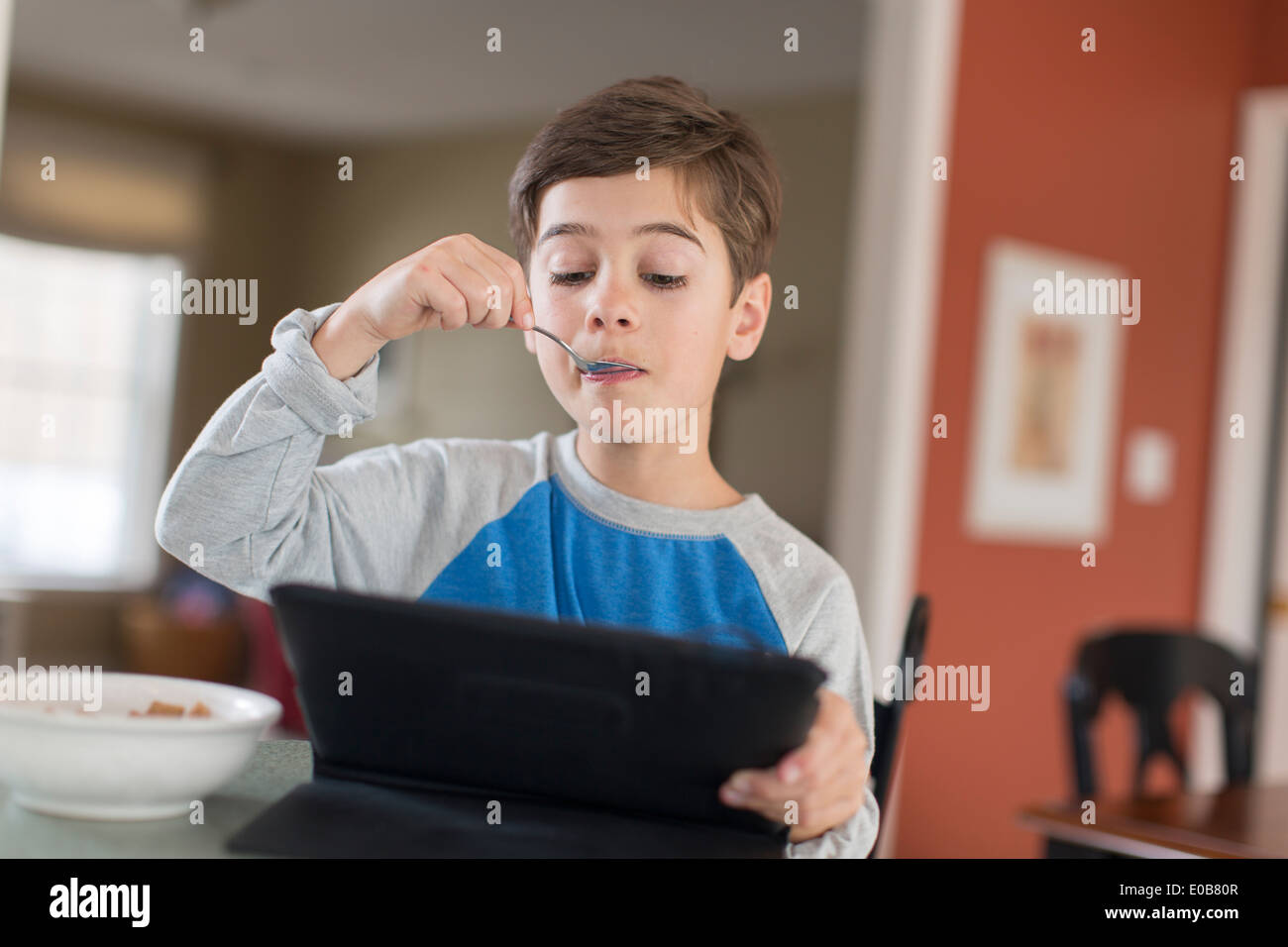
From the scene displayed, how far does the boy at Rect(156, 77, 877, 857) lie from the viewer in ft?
2.09

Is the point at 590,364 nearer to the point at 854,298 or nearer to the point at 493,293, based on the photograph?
the point at 493,293

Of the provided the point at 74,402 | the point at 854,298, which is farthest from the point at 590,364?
the point at 854,298

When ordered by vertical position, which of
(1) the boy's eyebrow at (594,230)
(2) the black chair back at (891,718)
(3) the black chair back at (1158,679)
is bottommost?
(3) the black chair back at (1158,679)

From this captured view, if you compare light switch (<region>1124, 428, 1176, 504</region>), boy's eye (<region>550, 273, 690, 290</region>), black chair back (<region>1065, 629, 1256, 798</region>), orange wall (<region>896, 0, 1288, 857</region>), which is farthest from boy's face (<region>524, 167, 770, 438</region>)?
light switch (<region>1124, 428, 1176, 504</region>)

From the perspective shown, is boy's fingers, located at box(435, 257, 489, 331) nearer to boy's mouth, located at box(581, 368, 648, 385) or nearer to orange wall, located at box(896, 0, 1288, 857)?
boy's mouth, located at box(581, 368, 648, 385)

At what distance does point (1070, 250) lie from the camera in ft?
8.21

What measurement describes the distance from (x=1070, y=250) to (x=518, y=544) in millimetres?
2052

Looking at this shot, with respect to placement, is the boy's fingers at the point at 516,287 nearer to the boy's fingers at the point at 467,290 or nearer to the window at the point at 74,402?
the boy's fingers at the point at 467,290

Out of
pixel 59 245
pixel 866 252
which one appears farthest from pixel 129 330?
pixel 866 252

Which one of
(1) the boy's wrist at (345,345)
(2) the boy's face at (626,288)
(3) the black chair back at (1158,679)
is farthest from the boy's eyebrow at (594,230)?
(3) the black chair back at (1158,679)

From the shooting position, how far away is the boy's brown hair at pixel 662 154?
685 millimetres

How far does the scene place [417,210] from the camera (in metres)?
0.69

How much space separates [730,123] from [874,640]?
5.48 ft

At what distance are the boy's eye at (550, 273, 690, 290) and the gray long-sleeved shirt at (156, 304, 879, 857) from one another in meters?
0.11
